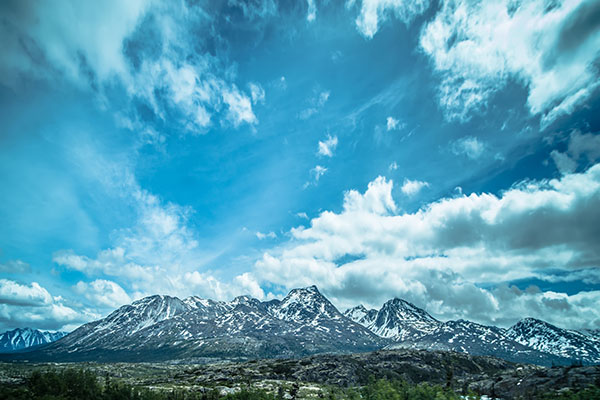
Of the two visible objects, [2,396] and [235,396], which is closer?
[2,396]

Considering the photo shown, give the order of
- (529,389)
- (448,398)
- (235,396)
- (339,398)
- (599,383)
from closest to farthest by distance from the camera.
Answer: (448,398) < (599,383) < (529,389) < (235,396) < (339,398)

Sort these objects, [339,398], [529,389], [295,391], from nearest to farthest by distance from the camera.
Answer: [529,389]
[339,398]
[295,391]

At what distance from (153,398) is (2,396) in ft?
143

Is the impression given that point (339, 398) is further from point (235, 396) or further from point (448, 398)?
point (448, 398)

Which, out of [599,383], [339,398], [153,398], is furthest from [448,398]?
[153,398]

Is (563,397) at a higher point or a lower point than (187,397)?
higher

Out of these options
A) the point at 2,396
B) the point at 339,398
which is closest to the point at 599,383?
the point at 339,398

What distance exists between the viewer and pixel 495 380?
152 meters

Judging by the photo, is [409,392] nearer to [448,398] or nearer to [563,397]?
[448,398]

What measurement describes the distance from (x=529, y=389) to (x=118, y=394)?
154964 millimetres

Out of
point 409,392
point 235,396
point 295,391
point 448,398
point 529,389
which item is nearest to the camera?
point 448,398

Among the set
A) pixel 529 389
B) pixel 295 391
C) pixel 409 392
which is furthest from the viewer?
pixel 295 391

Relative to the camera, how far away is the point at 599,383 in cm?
10331

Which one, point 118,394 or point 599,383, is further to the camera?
point 118,394
